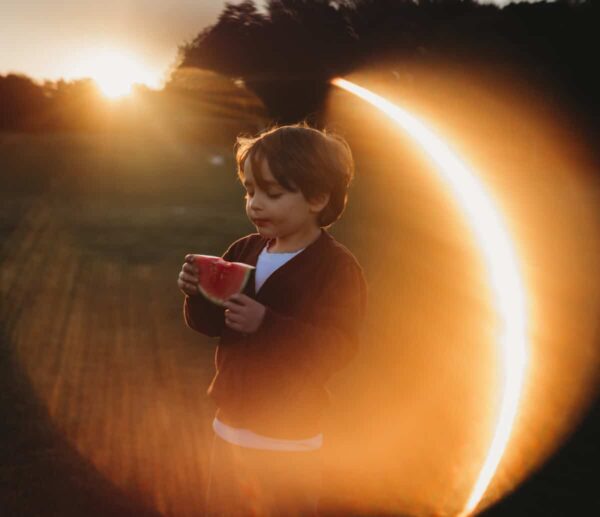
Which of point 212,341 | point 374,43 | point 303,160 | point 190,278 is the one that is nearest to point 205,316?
point 190,278

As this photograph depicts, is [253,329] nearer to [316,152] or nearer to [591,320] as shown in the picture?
[316,152]

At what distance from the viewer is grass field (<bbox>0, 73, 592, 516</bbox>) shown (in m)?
3.84

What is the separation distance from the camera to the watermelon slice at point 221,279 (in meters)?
2.36

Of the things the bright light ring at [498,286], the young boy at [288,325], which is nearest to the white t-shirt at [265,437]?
the young boy at [288,325]

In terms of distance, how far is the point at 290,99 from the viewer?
8.05 meters

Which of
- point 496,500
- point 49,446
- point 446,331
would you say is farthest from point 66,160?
point 496,500

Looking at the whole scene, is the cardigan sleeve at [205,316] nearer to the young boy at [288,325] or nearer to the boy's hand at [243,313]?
the young boy at [288,325]

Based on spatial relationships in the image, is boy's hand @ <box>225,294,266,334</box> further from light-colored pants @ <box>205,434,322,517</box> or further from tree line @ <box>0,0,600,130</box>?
tree line @ <box>0,0,600,130</box>

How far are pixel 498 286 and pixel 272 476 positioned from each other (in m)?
6.40

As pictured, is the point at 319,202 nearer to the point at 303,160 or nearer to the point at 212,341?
the point at 303,160

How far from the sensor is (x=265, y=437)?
2396 mm

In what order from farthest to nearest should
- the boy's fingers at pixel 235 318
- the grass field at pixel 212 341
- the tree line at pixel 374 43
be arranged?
the tree line at pixel 374 43, the grass field at pixel 212 341, the boy's fingers at pixel 235 318

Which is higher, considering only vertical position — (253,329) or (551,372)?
(253,329)

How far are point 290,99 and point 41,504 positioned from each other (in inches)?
217
